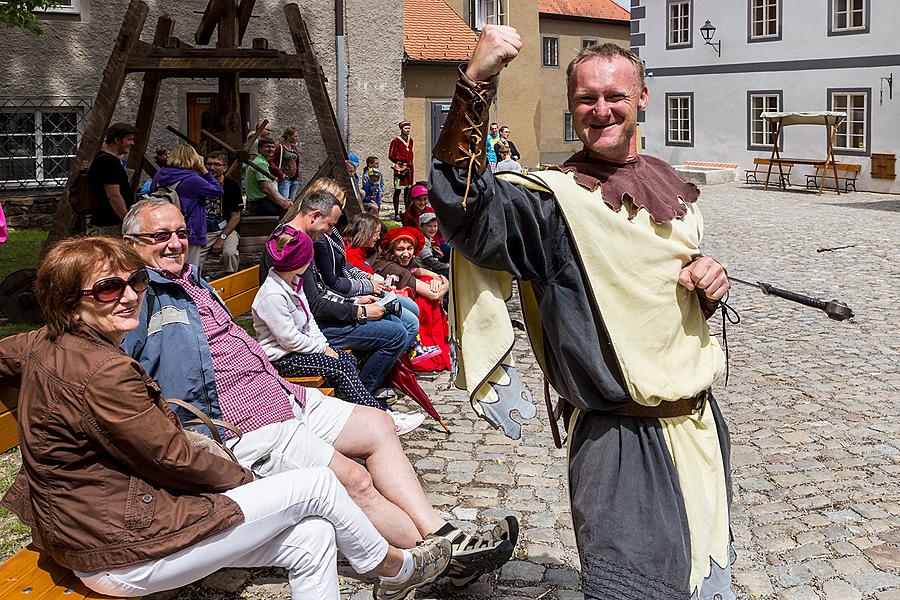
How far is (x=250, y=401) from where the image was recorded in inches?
162

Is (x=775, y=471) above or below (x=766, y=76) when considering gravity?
below

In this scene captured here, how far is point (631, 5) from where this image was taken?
32.8 m

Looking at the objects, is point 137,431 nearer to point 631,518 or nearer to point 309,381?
point 631,518

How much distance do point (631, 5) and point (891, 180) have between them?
11343 mm

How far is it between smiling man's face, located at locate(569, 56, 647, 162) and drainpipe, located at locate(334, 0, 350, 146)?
1589 cm

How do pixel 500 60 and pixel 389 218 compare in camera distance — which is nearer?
pixel 500 60

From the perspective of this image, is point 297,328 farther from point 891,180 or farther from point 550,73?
point 550,73

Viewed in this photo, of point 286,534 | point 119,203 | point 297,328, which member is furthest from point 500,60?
point 119,203

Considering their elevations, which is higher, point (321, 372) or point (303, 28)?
point (303, 28)

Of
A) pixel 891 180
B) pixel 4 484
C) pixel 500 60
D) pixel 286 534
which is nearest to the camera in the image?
pixel 500 60

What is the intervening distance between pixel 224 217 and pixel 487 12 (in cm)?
2204

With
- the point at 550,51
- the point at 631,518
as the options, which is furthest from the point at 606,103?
the point at 550,51

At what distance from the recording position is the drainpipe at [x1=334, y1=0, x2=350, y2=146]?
18312mm

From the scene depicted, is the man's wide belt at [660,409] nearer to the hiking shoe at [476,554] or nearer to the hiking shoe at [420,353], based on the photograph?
the hiking shoe at [476,554]
